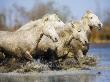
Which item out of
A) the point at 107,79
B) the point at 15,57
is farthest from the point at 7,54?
the point at 107,79

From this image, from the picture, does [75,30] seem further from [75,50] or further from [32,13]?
[32,13]

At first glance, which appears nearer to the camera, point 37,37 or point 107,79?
point 107,79

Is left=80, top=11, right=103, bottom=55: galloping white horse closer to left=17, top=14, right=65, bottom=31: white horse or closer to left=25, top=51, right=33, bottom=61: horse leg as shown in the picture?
left=17, top=14, right=65, bottom=31: white horse

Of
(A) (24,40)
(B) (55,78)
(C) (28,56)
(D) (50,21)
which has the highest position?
(D) (50,21)

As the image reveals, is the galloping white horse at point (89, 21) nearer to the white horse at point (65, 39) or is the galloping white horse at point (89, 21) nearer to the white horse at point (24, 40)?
the white horse at point (65, 39)

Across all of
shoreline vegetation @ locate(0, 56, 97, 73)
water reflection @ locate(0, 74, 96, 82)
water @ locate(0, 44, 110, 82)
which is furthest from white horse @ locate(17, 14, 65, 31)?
water reflection @ locate(0, 74, 96, 82)

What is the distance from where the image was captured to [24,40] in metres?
21.3

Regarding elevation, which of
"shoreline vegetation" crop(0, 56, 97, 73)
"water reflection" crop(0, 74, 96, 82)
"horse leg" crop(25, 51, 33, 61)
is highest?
"horse leg" crop(25, 51, 33, 61)

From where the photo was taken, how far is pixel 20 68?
21.2 meters

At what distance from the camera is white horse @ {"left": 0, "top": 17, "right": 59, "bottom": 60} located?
21156 millimetres

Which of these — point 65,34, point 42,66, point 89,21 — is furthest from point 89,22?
point 42,66

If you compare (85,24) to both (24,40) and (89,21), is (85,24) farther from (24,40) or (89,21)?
(24,40)

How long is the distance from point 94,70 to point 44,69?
158cm

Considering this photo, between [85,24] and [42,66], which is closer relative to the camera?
[42,66]
